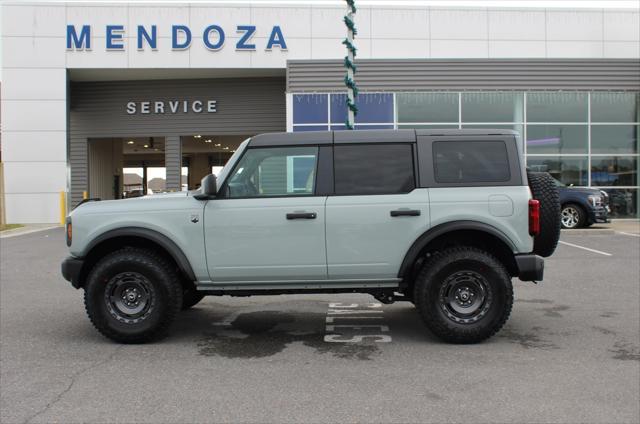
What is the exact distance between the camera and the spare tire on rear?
5.50 m

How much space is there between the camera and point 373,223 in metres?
Answer: 5.27

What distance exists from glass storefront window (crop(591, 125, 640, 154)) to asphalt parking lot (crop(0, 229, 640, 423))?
1601cm

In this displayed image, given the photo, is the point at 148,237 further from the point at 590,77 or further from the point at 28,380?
the point at 590,77

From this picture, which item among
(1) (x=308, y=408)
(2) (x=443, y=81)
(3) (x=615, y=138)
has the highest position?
(2) (x=443, y=81)

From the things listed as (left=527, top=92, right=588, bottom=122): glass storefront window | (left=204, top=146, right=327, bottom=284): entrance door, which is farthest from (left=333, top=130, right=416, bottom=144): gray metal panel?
(left=527, top=92, right=588, bottom=122): glass storefront window

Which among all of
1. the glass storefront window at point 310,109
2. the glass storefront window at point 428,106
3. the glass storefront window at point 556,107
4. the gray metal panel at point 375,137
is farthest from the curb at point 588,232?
the gray metal panel at point 375,137

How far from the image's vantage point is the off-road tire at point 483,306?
522 cm

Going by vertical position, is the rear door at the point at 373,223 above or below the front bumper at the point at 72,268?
above

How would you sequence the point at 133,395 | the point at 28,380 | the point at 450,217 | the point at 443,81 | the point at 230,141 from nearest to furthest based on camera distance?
the point at 133,395, the point at 28,380, the point at 450,217, the point at 443,81, the point at 230,141

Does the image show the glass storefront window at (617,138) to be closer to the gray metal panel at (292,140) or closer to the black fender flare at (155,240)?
the gray metal panel at (292,140)

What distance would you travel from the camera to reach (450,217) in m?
5.25

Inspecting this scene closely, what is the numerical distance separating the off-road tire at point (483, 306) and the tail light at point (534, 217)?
438 mm

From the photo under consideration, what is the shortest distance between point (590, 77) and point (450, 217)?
62.0 ft

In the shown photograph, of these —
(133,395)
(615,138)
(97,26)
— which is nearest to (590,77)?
(615,138)
